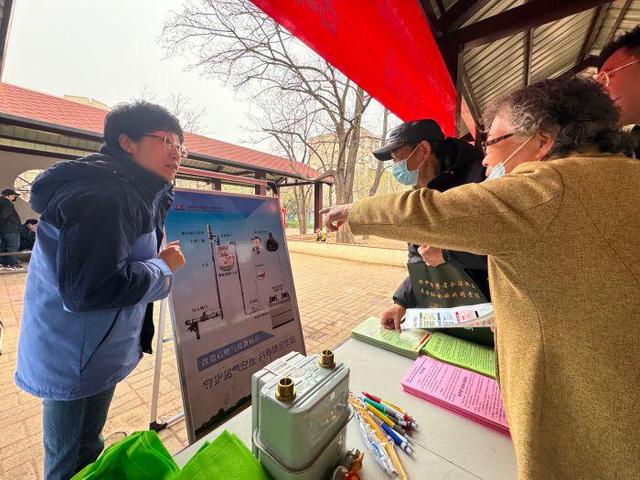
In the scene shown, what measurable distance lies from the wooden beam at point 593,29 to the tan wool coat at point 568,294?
5953 millimetres

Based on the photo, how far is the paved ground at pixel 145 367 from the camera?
5.84 ft

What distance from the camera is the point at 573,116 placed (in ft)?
2.13

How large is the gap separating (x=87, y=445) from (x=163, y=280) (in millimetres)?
689

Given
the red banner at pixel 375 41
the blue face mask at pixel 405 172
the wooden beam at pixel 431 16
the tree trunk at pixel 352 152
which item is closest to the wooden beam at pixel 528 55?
the wooden beam at pixel 431 16

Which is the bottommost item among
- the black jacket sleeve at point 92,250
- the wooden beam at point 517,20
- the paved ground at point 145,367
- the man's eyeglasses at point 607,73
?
the paved ground at point 145,367

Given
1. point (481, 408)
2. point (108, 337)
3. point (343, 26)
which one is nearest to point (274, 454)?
point (481, 408)

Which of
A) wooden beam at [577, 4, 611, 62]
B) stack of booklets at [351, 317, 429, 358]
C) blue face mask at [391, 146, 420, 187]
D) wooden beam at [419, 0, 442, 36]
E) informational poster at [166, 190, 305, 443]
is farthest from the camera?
wooden beam at [577, 4, 611, 62]

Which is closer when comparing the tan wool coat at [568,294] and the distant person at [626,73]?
the tan wool coat at [568,294]

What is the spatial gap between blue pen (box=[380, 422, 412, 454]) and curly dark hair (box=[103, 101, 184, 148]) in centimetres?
136

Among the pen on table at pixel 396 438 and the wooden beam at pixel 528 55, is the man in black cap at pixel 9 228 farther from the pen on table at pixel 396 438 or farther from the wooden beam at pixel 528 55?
the wooden beam at pixel 528 55

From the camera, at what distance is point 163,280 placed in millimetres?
1085

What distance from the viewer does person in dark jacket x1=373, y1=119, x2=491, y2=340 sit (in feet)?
5.11

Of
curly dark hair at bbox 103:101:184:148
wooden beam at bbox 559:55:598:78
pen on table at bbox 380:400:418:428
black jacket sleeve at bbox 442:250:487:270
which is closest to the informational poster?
curly dark hair at bbox 103:101:184:148

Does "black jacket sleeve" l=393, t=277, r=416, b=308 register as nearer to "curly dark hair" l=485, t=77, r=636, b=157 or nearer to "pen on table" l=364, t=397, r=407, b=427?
"pen on table" l=364, t=397, r=407, b=427
